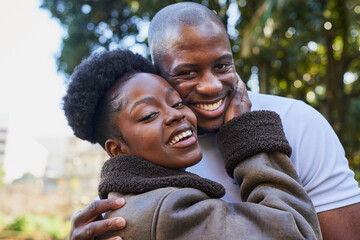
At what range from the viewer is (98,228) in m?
1.83

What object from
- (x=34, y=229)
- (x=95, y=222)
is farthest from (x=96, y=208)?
(x=34, y=229)

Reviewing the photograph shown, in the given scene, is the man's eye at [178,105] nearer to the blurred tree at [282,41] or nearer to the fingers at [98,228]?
the fingers at [98,228]

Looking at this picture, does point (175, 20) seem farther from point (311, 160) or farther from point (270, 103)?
point (311, 160)

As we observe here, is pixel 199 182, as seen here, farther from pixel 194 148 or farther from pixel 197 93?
pixel 197 93

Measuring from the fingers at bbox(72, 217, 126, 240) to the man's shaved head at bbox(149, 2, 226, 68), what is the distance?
1.00 meters

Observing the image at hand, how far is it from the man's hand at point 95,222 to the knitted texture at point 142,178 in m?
0.08

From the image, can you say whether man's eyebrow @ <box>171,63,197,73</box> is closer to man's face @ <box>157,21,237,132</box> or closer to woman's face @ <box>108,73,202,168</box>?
man's face @ <box>157,21,237,132</box>

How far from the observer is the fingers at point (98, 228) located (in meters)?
1.75

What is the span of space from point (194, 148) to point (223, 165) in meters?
0.31

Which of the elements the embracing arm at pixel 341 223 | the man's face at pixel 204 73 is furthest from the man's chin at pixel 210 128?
the embracing arm at pixel 341 223

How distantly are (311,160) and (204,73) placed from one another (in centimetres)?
68

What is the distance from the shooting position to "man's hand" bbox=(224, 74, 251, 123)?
218cm

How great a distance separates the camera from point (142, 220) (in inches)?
67.0

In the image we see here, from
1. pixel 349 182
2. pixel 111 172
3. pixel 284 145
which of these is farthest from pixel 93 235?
pixel 349 182
